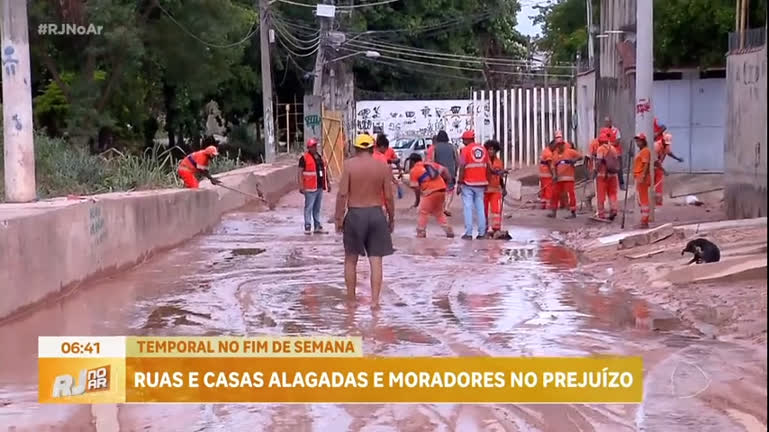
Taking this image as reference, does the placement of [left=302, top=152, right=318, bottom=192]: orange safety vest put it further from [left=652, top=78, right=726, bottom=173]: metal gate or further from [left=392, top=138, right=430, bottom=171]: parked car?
[left=392, top=138, right=430, bottom=171]: parked car

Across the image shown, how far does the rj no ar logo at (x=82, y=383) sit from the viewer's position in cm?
714

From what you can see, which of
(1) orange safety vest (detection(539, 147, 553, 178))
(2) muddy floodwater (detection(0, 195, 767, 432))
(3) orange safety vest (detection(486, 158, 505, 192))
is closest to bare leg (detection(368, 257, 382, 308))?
(2) muddy floodwater (detection(0, 195, 767, 432))

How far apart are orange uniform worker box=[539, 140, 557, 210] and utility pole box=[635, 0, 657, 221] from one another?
290 centimetres

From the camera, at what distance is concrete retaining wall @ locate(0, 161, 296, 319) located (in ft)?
33.2

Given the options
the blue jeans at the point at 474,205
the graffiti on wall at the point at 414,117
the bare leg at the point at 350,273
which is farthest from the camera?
the graffiti on wall at the point at 414,117

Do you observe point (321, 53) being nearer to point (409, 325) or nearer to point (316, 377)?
point (409, 325)

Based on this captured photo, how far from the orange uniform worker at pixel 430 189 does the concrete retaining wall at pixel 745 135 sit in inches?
179

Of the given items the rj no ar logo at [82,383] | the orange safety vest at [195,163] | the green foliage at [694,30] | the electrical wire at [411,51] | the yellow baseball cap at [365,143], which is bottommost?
the rj no ar logo at [82,383]

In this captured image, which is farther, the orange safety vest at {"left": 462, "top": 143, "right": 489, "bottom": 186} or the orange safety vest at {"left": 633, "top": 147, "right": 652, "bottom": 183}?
the orange safety vest at {"left": 633, "top": 147, "right": 652, "bottom": 183}

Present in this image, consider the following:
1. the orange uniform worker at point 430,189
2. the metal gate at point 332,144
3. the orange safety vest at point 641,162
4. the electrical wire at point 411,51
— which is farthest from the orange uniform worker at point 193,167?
the electrical wire at point 411,51

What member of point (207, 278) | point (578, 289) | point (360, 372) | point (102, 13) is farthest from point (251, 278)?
point (102, 13)

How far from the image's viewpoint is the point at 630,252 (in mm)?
14211

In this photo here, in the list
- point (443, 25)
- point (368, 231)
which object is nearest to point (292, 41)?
point (443, 25)
